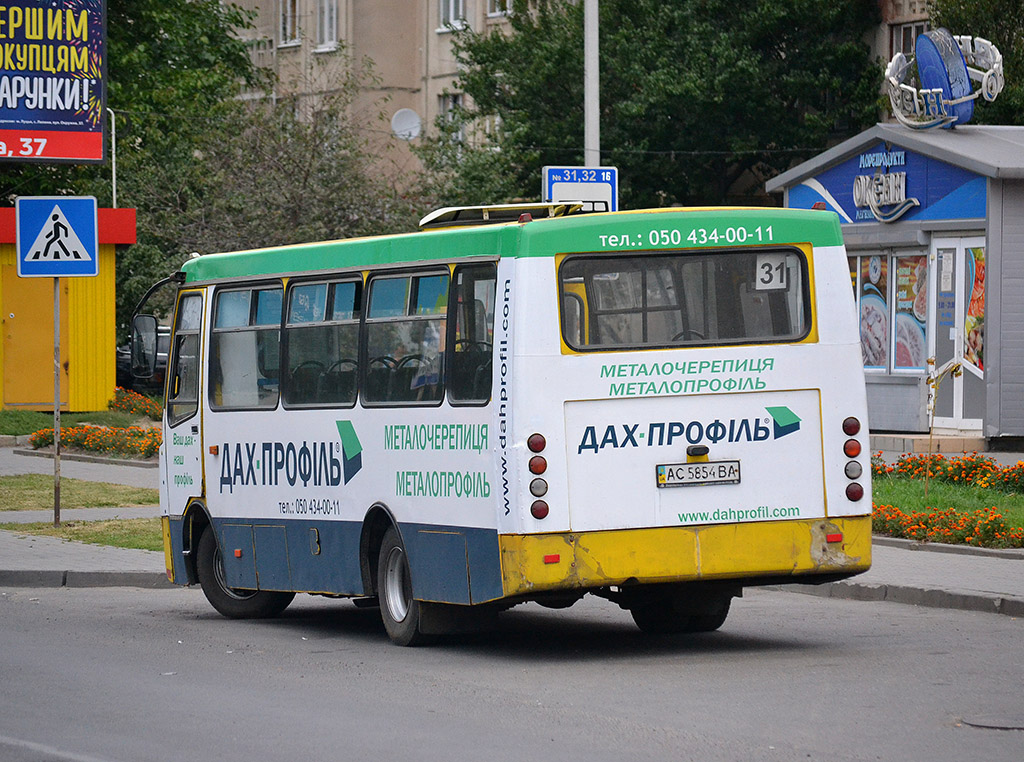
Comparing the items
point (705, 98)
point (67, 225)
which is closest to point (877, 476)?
point (67, 225)

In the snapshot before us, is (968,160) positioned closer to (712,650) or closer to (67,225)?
(67,225)

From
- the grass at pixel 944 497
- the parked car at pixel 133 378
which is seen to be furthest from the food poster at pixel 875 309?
the parked car at pixel 133 378

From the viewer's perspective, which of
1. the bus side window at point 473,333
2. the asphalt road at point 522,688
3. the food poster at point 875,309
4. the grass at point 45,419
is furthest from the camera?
the grass at point 45,419

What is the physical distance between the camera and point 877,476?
20328 mm

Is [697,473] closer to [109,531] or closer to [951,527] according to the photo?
[951,527]

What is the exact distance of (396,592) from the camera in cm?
1127

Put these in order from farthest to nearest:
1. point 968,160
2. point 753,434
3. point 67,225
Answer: point 968,160
point 67,225
point 753,434

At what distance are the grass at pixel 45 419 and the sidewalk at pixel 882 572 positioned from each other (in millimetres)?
14484

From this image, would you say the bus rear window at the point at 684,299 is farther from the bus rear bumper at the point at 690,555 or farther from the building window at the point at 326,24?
the building window at the point at 326,24

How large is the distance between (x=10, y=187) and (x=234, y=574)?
29813 mm

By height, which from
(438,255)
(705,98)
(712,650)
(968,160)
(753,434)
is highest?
(705,98)

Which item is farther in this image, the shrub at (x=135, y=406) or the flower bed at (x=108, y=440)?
the shrub at (x=135, y=406)

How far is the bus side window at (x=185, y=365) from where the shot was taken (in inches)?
535

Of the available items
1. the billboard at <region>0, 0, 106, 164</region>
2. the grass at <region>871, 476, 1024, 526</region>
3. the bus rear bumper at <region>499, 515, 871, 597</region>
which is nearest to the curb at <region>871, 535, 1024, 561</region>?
the grass at <region>871, 476, 1024, 526</region>
